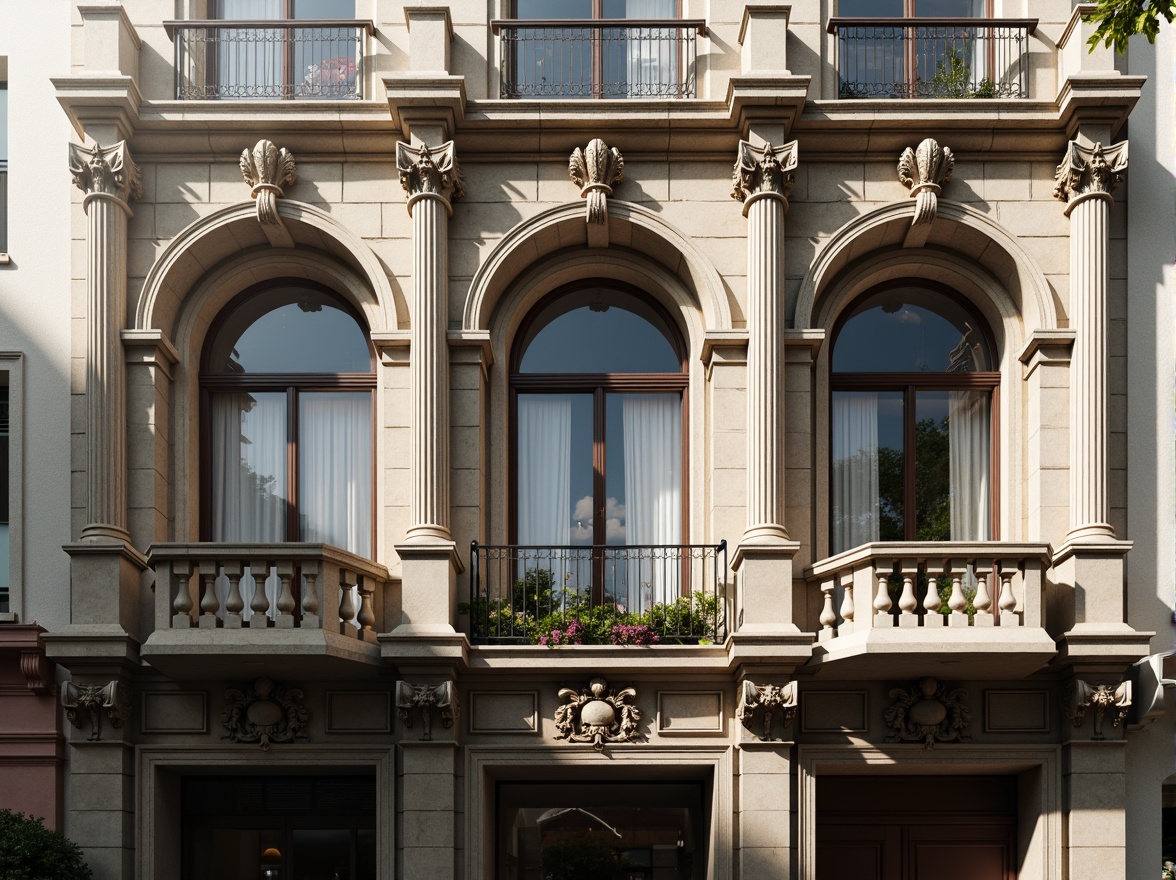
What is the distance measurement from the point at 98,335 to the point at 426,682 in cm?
553

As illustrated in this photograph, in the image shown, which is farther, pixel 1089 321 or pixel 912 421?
pixel 912 421

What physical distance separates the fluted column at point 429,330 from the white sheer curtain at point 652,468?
250 centimetres

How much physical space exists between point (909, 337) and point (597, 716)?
20.5 feet

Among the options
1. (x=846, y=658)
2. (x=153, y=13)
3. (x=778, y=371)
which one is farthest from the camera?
(x=153, y=13)

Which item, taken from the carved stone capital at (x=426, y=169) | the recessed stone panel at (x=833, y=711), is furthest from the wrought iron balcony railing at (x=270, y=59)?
the recessed stone panel at (x=833, y=711)

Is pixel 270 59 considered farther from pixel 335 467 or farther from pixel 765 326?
pixel 765 326

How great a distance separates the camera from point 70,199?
1731 centimetres

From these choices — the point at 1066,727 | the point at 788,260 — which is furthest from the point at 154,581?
the point at 1066,727

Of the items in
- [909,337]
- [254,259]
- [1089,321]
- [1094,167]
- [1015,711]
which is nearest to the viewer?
[1015,711]

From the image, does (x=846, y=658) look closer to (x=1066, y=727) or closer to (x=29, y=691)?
(x=1066, y=727)

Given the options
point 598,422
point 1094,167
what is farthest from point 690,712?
point 1094,167

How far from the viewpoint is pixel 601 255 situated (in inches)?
703

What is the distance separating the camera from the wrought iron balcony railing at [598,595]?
1645 centimetres

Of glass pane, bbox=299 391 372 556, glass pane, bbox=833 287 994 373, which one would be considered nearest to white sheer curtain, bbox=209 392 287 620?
glass pane, bbox=299 391 372 556
